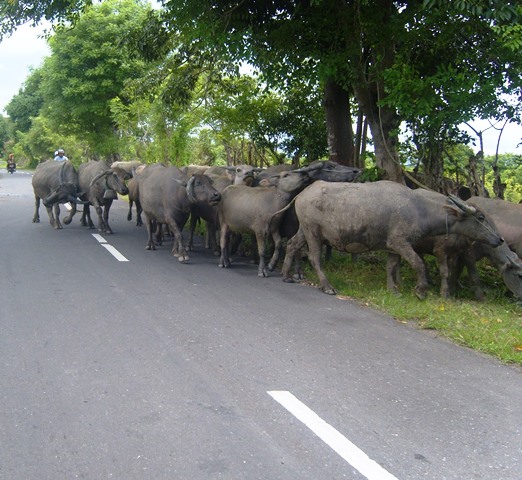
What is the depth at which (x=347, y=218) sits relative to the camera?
9.48m

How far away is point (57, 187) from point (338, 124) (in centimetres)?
705

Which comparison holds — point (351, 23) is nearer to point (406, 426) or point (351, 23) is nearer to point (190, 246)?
point (190, 246)

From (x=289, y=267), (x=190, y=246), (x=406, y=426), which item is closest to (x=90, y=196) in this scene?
(x=190, y=246)

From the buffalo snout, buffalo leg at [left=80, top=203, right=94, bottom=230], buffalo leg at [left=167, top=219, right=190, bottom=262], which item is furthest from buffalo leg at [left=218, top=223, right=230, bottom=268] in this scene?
buffalo leg at [left=80, top=203, right=94, bottom=230]

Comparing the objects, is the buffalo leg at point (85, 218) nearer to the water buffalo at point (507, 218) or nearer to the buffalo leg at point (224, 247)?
the buffalo leg at point (224, 247)

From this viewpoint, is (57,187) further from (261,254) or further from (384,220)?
(384,220)

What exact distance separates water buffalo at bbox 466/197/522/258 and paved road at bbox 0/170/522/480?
111 inches

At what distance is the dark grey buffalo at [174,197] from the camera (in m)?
11.8

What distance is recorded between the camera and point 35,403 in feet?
16.4

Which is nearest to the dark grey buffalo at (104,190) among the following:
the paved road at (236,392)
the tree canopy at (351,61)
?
the tree canopy at (351,61)

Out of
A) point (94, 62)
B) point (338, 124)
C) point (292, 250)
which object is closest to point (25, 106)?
point (94, 62)

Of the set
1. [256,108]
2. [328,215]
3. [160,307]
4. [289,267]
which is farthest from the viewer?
[256,108]

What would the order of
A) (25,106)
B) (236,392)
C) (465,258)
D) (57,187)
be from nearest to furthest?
(236,392), (465,258), (57,187), (25,106)

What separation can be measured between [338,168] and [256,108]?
317 inches
